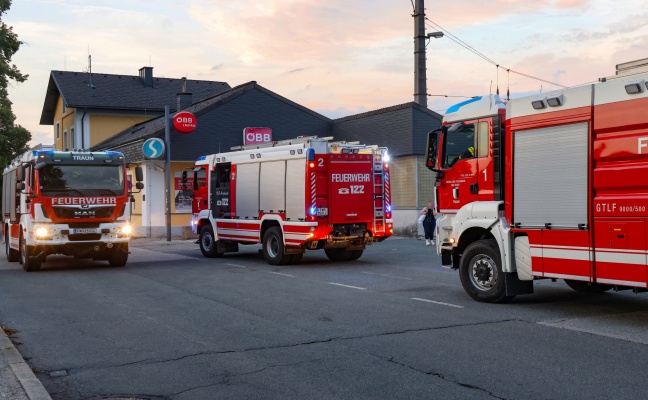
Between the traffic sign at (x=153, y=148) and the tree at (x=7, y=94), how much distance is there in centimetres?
862

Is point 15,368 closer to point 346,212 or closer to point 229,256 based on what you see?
point 346,212

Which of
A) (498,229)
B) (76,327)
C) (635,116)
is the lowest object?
(76,327)

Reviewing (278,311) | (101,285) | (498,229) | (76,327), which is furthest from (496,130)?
(101,285)

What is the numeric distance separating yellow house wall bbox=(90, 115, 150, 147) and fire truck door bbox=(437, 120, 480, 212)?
123ft

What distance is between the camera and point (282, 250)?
58.3ft

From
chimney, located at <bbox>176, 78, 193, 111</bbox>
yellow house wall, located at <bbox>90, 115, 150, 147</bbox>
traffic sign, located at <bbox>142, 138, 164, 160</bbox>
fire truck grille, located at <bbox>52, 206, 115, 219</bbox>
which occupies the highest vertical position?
chimney, located at <bbox>176, 78, 193, 111</bbox>

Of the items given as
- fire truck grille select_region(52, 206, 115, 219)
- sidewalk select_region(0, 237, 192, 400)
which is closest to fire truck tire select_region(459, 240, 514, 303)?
sidewalk select_region(0, 237, 192, 400)

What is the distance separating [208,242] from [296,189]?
4.95m

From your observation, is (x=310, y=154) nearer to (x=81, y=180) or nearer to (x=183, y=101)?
(x=81, y=180)

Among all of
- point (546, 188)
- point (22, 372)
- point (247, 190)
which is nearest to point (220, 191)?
point (247, 190)

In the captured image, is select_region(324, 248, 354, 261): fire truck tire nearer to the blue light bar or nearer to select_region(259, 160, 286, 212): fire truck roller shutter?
select_region(259, 160, 286, 212): fire truck roller shutter

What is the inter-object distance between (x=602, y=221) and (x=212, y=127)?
26418mm

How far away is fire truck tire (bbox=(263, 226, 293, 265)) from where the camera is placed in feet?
58.5

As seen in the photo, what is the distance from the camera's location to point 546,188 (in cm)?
1009
